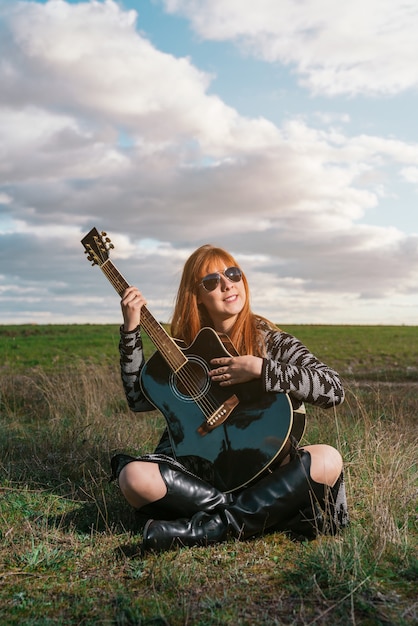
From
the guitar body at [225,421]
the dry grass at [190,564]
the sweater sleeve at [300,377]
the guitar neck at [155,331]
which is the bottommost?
the dry grass at [190,564]

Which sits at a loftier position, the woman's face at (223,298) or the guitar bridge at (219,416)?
the woman's face at (223,298)

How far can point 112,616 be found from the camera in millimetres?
2971

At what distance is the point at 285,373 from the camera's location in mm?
3852

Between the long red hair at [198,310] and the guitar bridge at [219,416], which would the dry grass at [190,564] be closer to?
the guitar bridge at [219,416]

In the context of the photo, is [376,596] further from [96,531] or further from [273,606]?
[96,531]

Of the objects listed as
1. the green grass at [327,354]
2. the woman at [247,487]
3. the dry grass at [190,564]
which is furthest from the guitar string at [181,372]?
the green grass at [327,354]

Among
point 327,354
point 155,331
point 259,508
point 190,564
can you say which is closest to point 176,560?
point 190,564

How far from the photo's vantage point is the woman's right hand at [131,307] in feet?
13.9

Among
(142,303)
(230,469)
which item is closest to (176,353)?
(142,303)

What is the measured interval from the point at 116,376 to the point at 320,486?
7.30m

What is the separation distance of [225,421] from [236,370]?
0.32m

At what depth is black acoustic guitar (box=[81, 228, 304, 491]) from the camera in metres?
3.84

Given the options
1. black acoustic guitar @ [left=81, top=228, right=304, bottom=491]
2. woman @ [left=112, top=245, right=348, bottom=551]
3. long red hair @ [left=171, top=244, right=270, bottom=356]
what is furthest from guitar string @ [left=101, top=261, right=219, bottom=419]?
long red hair @ [left=171, top=244, right=270, bottom=356]

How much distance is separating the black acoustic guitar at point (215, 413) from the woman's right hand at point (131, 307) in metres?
0.19
